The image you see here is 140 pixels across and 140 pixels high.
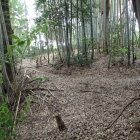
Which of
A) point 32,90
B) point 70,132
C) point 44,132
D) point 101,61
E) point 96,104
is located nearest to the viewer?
point 70,132

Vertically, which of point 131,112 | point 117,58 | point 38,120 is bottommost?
point 38,120

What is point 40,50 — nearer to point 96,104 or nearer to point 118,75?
point 118,75

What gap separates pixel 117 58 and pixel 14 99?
5.09m

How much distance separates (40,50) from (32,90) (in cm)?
1003

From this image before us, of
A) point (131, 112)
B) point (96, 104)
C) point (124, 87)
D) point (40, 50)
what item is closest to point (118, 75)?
point (124, 87)

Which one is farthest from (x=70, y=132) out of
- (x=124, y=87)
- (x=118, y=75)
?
(x=118, y=75)

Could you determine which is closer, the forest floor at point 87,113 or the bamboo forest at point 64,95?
the bamboo forest at point 64,95

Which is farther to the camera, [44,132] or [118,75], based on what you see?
[118,75]

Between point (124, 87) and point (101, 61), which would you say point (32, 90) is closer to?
point (124, 87)

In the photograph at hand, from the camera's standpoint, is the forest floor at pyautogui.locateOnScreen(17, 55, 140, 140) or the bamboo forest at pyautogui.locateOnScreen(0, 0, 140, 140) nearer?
the bamboo forest at pyautogui.locateOnScreen(0, 0, 140, 140)

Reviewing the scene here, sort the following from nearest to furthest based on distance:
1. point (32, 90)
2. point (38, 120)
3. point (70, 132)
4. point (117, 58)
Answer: point (70, 132) < point (38, 120) < point (32, 90) < point (117, 58)

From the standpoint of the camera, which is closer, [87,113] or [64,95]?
[87,113]

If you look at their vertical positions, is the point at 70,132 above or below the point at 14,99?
below

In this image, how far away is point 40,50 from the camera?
1395cm
